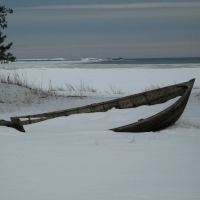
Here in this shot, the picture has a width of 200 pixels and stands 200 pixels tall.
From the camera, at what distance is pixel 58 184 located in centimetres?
352

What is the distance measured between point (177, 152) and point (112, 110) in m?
3.19

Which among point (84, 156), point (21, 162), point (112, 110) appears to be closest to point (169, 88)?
point (112, 110)

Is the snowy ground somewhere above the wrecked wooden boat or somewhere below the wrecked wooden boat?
below

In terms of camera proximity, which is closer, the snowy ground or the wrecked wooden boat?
the snowy ground

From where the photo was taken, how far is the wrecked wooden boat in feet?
22.0

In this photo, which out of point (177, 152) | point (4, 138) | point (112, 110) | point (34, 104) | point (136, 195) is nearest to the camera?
point (136, 195)

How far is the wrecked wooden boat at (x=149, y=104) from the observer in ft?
22.0

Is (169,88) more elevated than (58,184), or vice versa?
(169,88)

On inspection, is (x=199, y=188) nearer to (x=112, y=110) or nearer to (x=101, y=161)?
(x=101, y=161)

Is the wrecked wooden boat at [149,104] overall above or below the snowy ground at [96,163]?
above

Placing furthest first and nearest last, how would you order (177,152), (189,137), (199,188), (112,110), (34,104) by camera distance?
(34,104) < (112,110) < (189,137) < (177,152) < (199,188)

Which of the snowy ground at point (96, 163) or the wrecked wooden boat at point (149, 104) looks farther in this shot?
the wrecked wooden boat at point (149, 104)

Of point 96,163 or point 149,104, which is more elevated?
point 149,104

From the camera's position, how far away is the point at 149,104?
8.36 m
